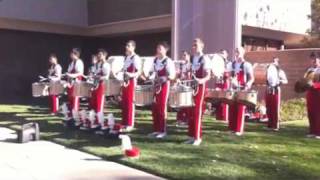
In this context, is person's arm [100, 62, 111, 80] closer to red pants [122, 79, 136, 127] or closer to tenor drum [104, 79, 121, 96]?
tenor drum [104, 79, 121, 96]

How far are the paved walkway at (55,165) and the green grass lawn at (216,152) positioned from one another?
0.30 metres

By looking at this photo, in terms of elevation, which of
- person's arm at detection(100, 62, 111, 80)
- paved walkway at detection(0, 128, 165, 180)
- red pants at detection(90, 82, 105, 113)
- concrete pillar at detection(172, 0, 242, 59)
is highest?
concrete pillar at detection(172, 0, 242, 59)

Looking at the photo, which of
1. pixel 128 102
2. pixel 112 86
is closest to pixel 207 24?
pixel 112 86

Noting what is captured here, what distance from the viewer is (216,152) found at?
10.7 m

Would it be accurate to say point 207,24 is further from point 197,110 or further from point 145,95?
point 197,110

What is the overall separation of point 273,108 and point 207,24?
732 cm

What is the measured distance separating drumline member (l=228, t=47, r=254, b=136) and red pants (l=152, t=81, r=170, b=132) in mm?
1672

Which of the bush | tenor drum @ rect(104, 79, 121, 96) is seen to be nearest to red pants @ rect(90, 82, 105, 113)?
tenor drum @ rect(104, 79, 121, 96)

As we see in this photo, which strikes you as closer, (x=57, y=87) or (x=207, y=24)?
(x=57, y=87)

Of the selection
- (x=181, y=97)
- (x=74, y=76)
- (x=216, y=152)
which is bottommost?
(x=216, y=152)

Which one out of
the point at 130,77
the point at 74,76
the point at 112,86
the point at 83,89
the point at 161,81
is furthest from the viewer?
the point at 74,76

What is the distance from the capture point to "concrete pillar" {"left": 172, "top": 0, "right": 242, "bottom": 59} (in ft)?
68.5

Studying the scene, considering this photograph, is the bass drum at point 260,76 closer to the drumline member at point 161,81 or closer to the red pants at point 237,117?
the red pants at point 237,117

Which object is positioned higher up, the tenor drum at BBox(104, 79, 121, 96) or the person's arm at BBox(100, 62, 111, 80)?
the person's arm at BBox(100, 62, 111, 80)
